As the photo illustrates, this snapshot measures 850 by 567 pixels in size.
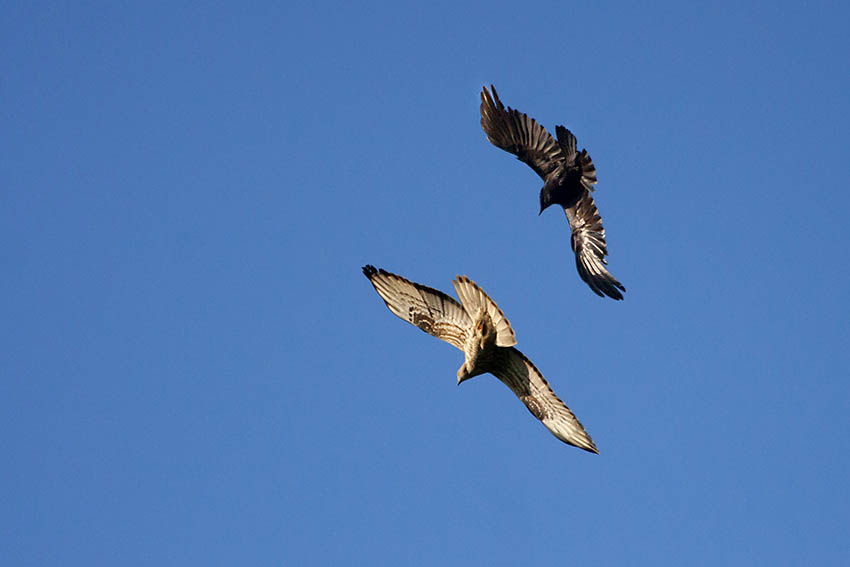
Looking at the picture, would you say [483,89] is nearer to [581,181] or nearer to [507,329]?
[581,181]

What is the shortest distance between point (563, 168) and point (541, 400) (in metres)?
4.90

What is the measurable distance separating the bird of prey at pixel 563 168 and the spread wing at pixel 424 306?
381cm

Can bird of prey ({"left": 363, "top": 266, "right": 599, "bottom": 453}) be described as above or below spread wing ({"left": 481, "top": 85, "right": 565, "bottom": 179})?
below

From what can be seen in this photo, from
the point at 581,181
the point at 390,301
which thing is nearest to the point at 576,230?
the point at 581,181

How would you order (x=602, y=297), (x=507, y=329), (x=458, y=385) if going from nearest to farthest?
(x=507, y=329) → (x=458, y=385) → (x=602, y=297)

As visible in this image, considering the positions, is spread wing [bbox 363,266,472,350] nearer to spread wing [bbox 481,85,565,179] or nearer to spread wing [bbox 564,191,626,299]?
spread wing [bbox 564,191,626,299]

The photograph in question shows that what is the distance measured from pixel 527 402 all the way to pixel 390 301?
1931 mm

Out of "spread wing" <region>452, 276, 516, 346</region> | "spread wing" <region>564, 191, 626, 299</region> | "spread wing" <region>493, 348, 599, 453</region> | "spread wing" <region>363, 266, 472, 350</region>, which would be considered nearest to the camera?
"spread wing" <region>452, 276, 516, 346</region>

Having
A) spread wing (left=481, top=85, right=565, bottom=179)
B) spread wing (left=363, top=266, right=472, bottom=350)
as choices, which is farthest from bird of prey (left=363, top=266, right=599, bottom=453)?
spread wing (left=481, top=85, right=565, bottom=179)

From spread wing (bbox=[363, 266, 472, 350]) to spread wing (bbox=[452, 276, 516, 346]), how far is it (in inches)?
18.2

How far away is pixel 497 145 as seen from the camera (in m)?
15.8

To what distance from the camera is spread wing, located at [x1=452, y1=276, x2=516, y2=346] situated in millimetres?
11164

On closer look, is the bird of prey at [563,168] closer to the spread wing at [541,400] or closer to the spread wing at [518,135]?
the spread wing at [518,135]

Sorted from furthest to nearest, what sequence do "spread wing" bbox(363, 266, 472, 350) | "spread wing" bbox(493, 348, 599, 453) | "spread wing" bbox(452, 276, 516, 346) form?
"spread wing" bbox(363, 266, 472, 350) → "spread wing" bbox(493, 348, 599, 453) → "spread wing" bbox(452, 276, 516, 346)
